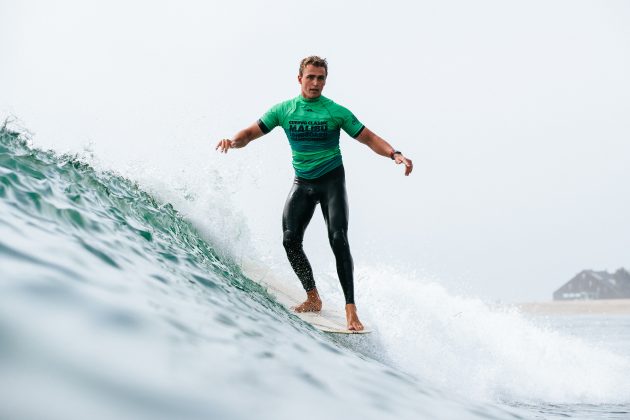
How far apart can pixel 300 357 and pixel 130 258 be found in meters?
1.05

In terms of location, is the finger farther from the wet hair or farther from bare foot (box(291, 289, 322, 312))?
bare foot (box(291, 289, 322, 312))

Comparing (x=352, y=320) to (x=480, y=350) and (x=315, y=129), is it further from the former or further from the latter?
(x=480, y=350)

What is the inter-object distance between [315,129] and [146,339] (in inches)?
143

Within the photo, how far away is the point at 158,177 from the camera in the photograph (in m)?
6.69

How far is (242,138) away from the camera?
5.64 metres

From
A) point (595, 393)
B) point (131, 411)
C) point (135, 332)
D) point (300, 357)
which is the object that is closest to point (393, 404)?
point (300, 357)

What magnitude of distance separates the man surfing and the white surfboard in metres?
0.15

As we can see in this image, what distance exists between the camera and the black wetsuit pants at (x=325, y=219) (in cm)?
535

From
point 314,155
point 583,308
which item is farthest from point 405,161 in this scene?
point 583,308

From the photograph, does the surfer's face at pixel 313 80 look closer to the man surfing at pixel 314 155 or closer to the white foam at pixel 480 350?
the man surfing at pixel 314 155

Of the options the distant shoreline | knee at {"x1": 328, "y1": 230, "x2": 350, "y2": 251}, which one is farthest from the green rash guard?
the distant shoreline

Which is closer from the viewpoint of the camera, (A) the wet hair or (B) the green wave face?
(B) the green wave face

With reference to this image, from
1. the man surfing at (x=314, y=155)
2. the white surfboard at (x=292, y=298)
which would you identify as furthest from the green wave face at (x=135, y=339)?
the man surfing at (x=314, y=155)

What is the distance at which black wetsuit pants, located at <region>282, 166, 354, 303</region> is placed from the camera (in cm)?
535
